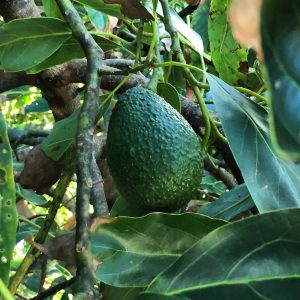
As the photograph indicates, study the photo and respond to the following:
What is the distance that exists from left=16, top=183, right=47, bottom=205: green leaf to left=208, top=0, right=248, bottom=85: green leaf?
566 mm

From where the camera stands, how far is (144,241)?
0.54 m

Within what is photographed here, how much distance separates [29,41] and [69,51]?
0.06 metres

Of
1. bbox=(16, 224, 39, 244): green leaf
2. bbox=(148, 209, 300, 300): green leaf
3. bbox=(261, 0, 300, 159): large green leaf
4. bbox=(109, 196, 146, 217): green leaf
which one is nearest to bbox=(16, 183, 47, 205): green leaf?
bbox=(16, 224, 39, 244): green leaf

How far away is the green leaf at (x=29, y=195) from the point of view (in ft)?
4.43

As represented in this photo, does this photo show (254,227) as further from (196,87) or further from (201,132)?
(201,132)

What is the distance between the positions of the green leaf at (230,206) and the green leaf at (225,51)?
0.98 feet

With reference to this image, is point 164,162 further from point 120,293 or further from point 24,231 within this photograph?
point 24,231

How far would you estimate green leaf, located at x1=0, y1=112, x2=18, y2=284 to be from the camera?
55cm

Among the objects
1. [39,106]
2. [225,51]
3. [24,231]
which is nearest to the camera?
[225,51]

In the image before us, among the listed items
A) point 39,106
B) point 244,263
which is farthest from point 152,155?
point 39,106

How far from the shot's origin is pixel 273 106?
10.7 inches

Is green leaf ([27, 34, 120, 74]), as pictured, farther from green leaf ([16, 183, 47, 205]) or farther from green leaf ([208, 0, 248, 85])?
green leaf ([16, 183, 47, 205])

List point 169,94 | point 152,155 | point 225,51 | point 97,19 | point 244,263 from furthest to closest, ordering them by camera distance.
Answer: point 97,19 → point 225,51 → point 169,94 → point 152,155 → point 244,263

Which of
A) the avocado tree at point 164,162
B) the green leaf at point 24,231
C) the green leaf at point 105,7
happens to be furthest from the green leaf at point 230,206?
the green leaf at point 24,231
